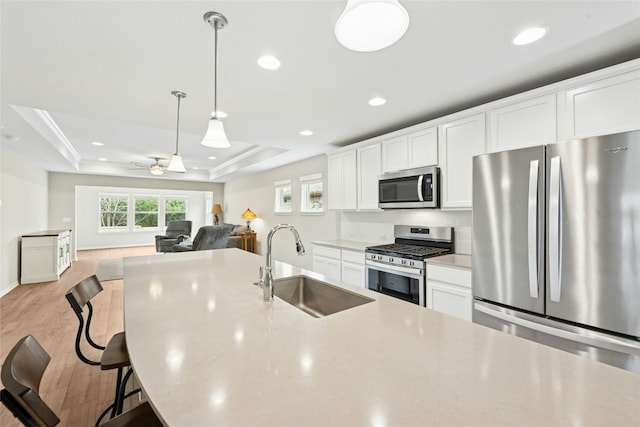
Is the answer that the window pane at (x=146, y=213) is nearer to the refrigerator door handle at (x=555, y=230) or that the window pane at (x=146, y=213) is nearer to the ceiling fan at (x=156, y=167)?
the ceiling fan at (x=156, y=167)

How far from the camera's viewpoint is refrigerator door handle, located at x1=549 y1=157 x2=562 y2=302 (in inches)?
69.1

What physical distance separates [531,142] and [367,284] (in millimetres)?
2080

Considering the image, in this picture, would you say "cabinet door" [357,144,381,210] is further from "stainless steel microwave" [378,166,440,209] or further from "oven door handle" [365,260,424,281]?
"oven door handle" [365,260,424,281]

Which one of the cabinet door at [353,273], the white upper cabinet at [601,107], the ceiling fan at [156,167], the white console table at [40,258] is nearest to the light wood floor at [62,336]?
the white console table at [40,258]

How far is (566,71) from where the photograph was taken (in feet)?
6.93

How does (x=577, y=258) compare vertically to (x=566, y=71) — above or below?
below

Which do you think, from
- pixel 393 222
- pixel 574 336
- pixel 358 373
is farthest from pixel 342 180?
pixel 358 373

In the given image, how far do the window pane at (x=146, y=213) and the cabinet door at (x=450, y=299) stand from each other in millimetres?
10547

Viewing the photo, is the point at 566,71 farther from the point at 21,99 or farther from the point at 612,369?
the point at 21,99

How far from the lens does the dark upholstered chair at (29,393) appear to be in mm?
672

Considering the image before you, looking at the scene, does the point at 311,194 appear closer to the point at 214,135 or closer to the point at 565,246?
the point at 214,135

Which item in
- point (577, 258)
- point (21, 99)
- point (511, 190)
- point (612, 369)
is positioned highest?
point (21, 99)

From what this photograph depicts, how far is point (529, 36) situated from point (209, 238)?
553 centimetres

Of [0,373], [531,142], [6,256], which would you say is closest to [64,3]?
[0,373]
